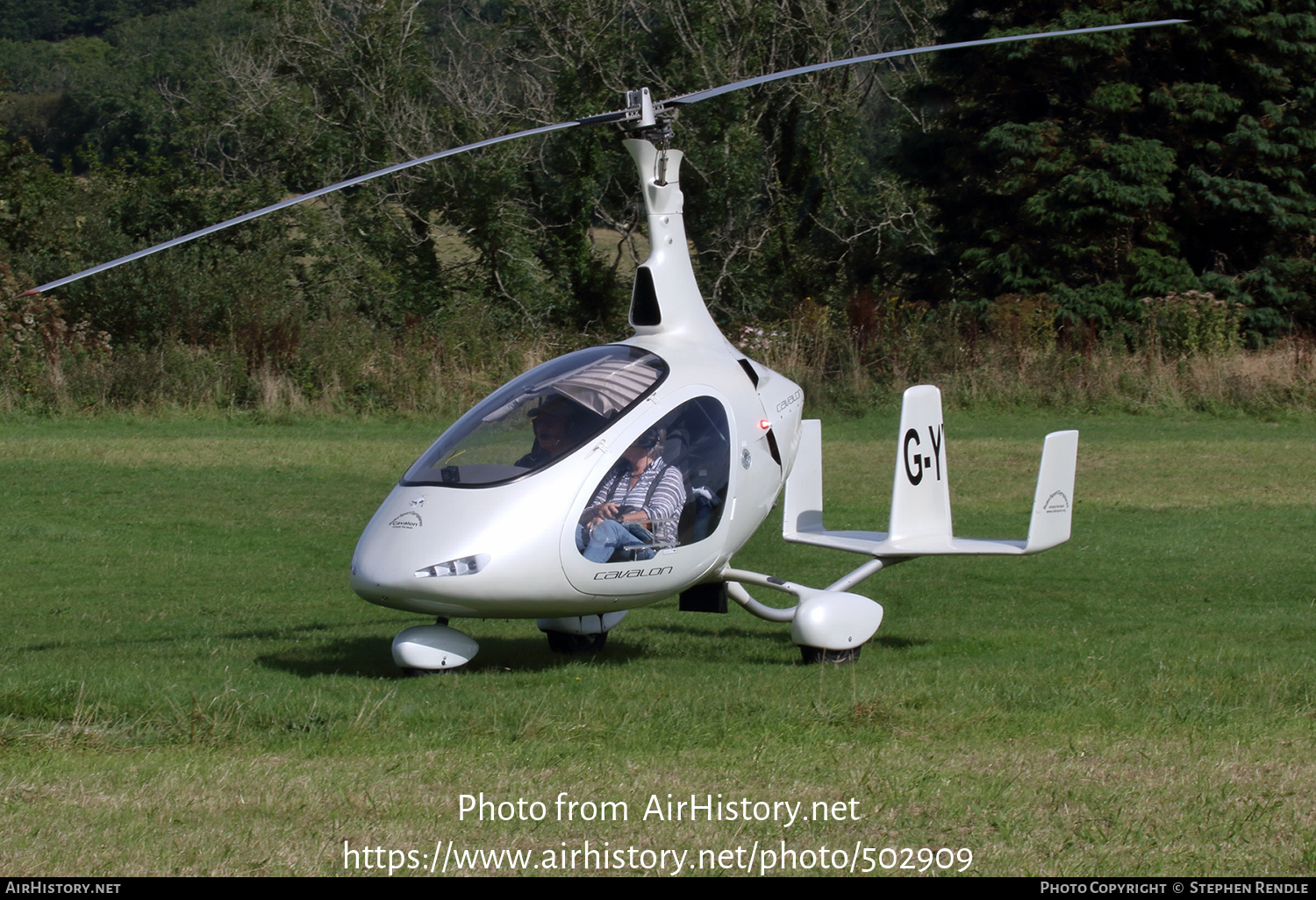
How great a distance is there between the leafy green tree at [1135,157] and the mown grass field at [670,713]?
13.4 meters

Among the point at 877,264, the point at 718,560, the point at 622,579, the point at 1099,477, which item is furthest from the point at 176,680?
the point at 877,264

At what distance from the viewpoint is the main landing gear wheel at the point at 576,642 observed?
7.94m

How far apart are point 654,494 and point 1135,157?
2082cm

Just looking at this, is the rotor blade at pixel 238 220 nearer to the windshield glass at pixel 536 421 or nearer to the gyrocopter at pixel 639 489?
the gyrocopter at pixel 639 489

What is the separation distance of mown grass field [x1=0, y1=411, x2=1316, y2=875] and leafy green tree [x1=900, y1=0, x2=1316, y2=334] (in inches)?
526

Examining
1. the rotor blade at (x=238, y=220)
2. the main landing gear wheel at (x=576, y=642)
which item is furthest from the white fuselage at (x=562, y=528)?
the rotor blade at (x=238, y=220)

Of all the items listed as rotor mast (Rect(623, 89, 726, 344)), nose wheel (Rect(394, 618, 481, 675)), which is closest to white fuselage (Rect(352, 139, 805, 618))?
rotor mast (Rect(623, 89, 726, 344))

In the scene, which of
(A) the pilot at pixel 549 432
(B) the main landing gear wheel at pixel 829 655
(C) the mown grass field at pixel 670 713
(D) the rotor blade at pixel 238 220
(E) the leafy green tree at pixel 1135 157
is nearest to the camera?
(C) the mown grass field at pixel 670 713

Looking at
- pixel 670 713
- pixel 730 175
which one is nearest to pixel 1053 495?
pixel 670 713

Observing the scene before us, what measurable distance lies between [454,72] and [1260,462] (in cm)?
2028

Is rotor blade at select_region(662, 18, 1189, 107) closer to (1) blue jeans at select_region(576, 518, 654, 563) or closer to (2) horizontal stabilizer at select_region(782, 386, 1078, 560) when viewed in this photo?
(2) horizontal stabilizer at select_region(782, 386, 1078, 560)

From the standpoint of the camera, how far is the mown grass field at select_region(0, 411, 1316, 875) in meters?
4.29

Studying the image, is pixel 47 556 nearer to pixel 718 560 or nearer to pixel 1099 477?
pixel 718 560

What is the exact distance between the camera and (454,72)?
30.4 metres
